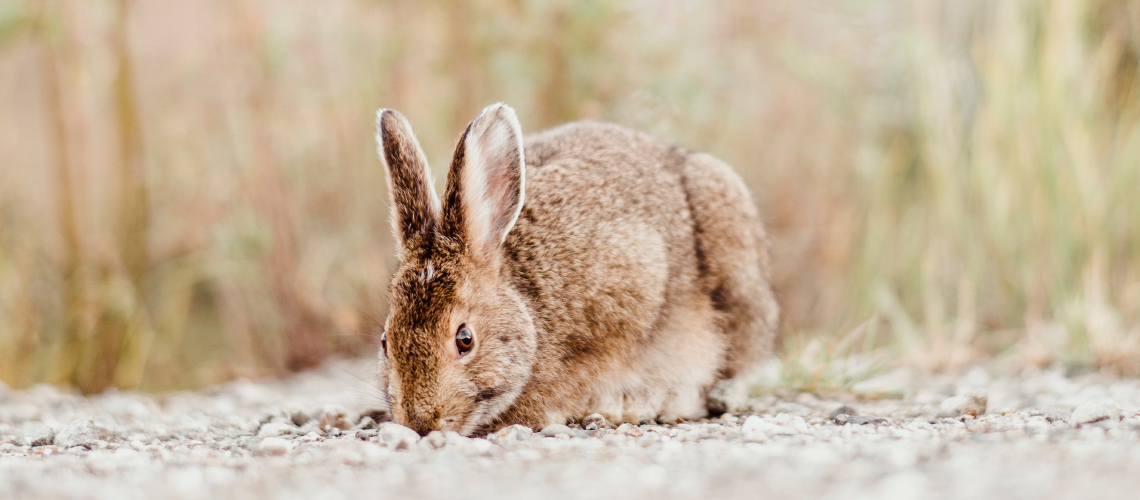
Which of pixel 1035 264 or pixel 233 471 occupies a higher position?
pixel 1035 264

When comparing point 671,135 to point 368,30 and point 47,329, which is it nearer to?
point 368,30

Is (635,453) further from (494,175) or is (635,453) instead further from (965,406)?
(965,406)

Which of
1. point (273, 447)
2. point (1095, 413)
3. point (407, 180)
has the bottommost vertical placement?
point (273, 447)

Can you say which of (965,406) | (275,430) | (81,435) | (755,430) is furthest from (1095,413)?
(81,435)

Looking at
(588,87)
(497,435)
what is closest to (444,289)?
(497,435)

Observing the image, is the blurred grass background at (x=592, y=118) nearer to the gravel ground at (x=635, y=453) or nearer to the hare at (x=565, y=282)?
the hare at (x=565, y=282)
